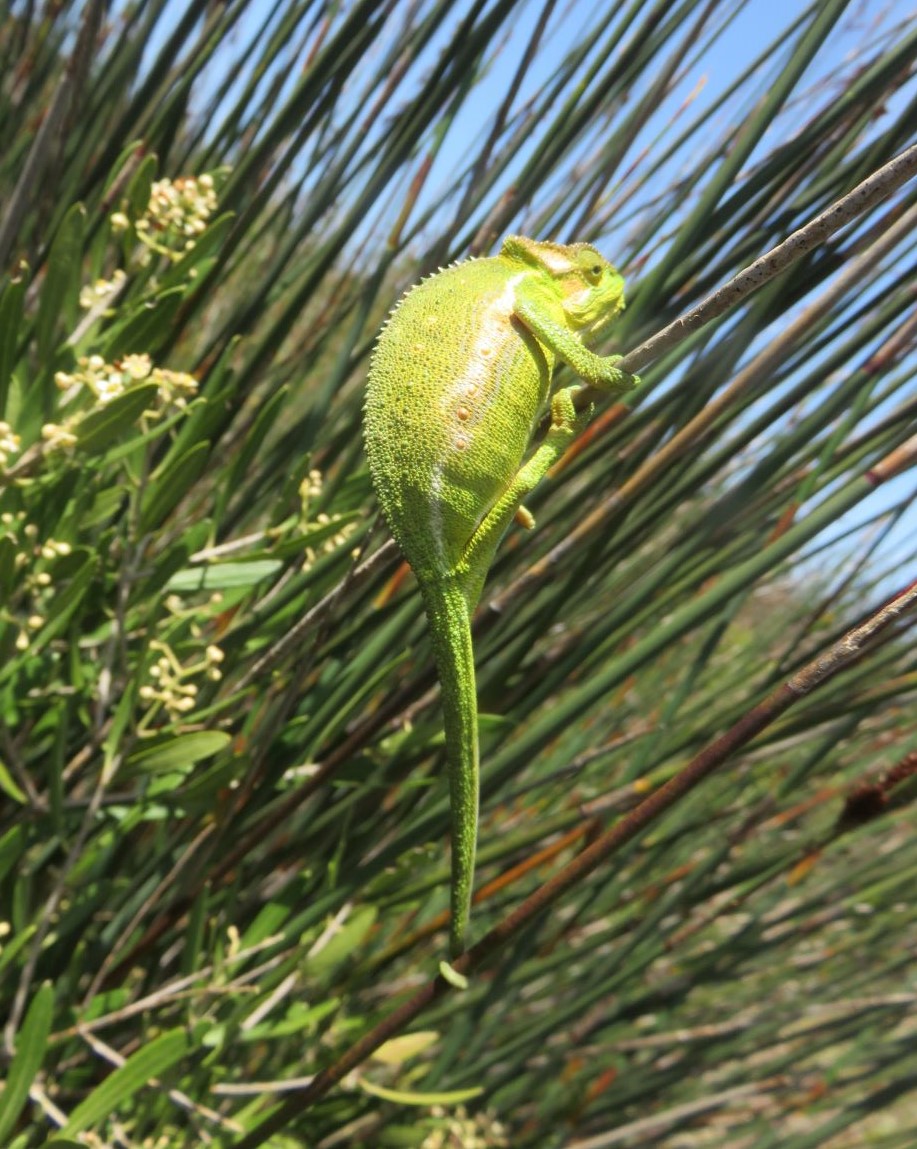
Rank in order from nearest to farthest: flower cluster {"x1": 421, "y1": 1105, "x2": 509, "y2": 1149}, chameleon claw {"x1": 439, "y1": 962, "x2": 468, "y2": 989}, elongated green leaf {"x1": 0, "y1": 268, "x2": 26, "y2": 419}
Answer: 1. chameleon claw {"x1": 439, "y1": 962, "x2": 468, "y2": 989}
2. elongated green leaf {"x1": 0, "y1": 268, "x2": 26, "y2": 419}
3. flower cluster {"x1": 421, "y1": 1105, "x2": 509, "y2": 1149}

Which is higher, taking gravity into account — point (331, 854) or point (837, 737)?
point (837, 737)

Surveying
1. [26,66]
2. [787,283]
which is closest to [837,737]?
[787,283]

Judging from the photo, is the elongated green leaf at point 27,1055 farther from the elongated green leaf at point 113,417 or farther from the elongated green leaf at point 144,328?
the elongated green leaf at point 144,328

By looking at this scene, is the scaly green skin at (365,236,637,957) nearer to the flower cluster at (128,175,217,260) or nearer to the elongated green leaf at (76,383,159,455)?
the elongated green leaf at (76,383,159,455)

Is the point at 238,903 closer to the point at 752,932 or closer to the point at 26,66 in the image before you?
the point at 752,932

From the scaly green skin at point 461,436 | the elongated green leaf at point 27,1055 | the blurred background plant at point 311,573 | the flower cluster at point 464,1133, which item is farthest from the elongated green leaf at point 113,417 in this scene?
the flower cluster at point 464,1133

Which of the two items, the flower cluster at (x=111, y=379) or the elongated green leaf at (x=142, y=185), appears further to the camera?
the elongated green leaf at (x=142, y=185)

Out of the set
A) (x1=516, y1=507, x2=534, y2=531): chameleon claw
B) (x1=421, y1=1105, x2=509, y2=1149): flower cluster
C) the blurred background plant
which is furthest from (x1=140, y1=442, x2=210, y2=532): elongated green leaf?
(x1=421, y1=1105, x2=509, y2=1149): flower cluster
